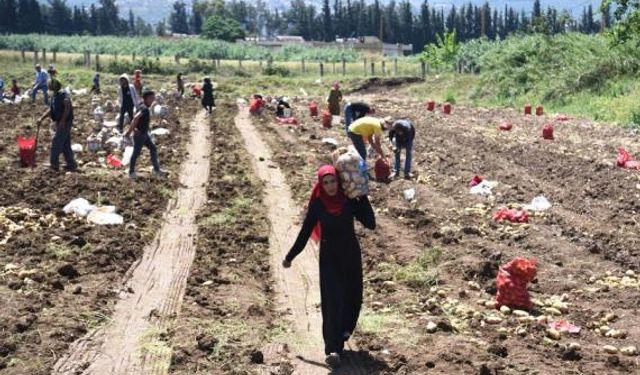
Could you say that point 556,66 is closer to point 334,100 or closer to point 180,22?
point 334,100

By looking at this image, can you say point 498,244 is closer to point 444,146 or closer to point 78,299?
point 78,299

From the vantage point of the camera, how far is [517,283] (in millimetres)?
7414

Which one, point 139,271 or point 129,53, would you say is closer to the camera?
point 139,271

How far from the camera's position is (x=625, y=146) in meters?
18.4

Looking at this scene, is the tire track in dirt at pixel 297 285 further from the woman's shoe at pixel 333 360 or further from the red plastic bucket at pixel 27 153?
the red plastic bucket at pixel 27 153

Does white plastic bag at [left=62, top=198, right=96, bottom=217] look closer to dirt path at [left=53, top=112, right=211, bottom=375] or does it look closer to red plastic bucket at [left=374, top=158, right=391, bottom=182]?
dirt path at [left=53, top=112, right=211, bottom=375]

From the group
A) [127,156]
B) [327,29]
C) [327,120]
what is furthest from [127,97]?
[327,29]

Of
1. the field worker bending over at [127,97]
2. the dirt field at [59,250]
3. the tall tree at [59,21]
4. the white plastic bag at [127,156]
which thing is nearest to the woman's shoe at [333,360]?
the dirt field at [59,250]

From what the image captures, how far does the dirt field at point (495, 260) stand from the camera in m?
6.51

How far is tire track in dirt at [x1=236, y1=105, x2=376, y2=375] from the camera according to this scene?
21.6 feet

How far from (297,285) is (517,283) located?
2440 millimetres

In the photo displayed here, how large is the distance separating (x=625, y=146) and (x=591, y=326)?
1252cm

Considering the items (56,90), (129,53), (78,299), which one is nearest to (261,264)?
(78,299)

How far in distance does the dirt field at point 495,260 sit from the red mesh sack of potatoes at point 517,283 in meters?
0.17
